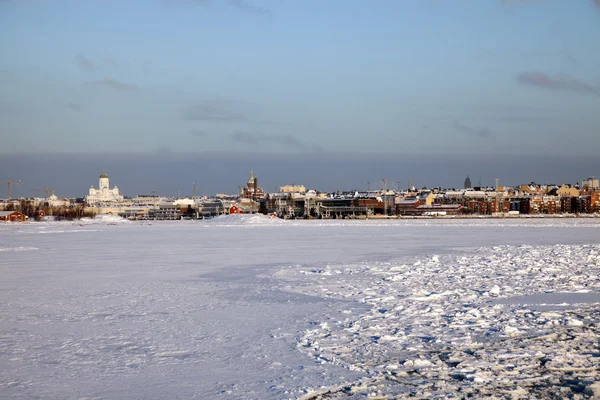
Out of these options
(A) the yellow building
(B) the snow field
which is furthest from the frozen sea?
(A) the yellow building

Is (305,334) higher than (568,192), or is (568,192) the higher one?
(568,192)

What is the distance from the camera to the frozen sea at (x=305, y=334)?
6.28 meters

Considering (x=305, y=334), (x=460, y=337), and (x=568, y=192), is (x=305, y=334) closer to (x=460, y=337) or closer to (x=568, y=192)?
(x=460, y=337)

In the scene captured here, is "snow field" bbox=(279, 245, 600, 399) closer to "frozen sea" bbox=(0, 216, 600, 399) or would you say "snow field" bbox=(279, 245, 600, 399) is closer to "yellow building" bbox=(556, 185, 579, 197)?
"frozen sea" bbox=(0, 216, 600, 399)

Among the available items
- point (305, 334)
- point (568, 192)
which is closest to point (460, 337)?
point (305, 334)

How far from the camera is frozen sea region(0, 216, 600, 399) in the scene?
20.6ft

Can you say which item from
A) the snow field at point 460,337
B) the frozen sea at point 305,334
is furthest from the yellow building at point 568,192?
the snow field at point 460,337

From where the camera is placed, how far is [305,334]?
27.7 ft

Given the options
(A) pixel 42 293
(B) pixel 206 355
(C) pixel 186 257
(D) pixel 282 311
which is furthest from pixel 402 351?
(C) pixel 186 257

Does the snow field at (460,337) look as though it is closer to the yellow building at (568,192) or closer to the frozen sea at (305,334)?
the frozen sea at (305,334)

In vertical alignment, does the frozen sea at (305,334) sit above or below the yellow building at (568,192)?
below

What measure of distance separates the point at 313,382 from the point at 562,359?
9.03 ft

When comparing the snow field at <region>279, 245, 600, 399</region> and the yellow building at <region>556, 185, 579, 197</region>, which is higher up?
the yellow building at <region>556, 185, 579, 197</region>

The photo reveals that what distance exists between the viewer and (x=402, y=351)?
753 cm
